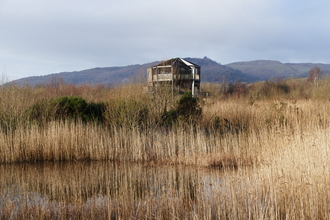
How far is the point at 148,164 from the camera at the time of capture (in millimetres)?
9039

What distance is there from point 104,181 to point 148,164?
2.04 meters

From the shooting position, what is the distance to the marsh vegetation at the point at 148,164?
505 cm

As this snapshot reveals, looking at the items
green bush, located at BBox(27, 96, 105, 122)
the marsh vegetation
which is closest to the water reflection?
the marsh vegetation

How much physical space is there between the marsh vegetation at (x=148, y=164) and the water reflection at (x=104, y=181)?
26mm

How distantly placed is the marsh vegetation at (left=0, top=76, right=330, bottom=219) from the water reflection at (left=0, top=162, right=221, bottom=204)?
0.08ft

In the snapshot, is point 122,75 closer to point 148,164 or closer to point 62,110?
point 62,110

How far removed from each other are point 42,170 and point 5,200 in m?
2.88

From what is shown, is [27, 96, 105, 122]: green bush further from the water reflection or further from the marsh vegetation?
the water reflection

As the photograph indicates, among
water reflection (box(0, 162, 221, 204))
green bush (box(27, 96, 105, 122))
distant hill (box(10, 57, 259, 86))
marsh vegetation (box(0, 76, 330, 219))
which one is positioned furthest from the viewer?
distant hill (box(10, 57, 259, 86))

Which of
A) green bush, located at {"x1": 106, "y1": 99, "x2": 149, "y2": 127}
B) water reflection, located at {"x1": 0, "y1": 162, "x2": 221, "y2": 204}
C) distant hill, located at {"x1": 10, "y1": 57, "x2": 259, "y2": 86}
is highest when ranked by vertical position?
distant hill, located at {"x1": 10, "y1": 57, "x2": 259, "y2": 86}

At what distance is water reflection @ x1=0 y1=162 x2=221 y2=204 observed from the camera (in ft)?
19.7

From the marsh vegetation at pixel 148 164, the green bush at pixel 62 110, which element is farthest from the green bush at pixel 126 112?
the green bush at pixel 62 110

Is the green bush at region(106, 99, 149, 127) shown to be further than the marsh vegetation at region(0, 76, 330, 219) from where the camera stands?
Yes

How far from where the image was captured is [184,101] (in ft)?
39.3
